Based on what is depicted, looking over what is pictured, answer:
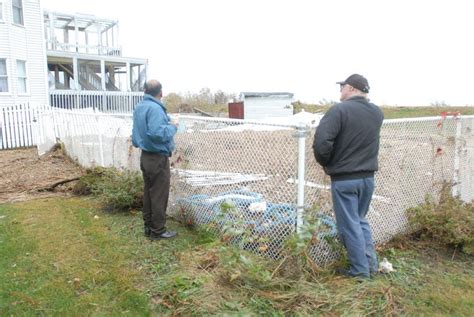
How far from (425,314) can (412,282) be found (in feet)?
1.76

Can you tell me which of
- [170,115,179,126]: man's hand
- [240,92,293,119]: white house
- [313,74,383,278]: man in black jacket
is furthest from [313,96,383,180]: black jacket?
[240,92,293,119]: white house

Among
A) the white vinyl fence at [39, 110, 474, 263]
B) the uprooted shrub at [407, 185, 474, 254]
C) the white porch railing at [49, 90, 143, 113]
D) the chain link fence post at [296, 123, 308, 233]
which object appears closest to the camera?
the chain link fence post at [296, 123, 308, 233]

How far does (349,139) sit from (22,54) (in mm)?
18242

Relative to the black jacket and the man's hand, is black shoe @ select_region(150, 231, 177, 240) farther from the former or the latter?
the black jacket

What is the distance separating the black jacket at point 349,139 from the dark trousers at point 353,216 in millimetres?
80

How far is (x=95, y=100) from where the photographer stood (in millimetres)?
22719

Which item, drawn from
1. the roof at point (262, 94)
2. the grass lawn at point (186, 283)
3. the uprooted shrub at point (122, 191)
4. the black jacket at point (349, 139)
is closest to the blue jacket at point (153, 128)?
the grass lawn at point (186, 283)

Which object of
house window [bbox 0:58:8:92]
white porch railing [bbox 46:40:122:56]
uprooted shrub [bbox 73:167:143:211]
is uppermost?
white porch railing [bbox 46:40:122:56]

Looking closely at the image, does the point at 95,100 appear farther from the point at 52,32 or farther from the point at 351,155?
the point at 351,155

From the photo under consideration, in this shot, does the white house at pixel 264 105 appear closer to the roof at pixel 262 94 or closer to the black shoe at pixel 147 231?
the roof at pixel 262 94

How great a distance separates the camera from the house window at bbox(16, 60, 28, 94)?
17.6 m

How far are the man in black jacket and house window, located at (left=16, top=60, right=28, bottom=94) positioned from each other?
17780mm

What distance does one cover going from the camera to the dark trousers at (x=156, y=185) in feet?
15.0

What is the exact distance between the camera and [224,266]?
327 centimetres
